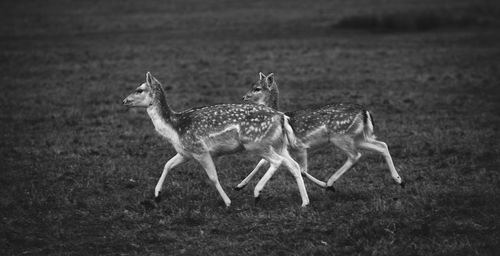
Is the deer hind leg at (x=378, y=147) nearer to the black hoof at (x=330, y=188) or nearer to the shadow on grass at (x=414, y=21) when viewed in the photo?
the black hoof at (x=330, y=188)

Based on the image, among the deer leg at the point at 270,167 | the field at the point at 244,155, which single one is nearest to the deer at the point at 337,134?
the field at the point at 244,155

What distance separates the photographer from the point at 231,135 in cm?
862

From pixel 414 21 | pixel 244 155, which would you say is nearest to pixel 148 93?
pixel 244 155

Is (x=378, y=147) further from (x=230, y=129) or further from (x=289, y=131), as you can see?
(x=230, y=129)

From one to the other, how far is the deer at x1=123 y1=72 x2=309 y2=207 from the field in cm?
57

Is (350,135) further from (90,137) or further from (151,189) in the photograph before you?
(90,137)

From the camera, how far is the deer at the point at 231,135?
27.9 feet

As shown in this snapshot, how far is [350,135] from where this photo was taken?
9297mm

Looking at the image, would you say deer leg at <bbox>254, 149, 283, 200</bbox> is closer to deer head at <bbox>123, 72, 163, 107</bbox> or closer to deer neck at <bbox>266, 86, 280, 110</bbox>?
deer head at <bbox>123, 72, 163, 107</bbox>

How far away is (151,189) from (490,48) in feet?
73.1

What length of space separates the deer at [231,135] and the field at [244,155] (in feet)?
1.87

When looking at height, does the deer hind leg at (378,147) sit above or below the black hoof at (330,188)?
above

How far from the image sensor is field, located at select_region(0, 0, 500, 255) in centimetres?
742

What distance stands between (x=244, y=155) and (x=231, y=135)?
11.3 feet
